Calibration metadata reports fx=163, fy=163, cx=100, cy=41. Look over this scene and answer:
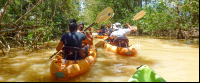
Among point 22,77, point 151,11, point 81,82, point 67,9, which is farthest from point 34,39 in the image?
point 151,11

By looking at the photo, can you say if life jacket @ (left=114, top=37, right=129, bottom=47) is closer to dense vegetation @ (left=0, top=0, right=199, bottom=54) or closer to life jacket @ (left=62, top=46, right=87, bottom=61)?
dense vegetation @ (left=0, top=0, right=199, bottom=54)

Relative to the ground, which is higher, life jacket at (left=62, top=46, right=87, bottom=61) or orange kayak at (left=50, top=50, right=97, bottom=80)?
life jacket at (left=62, top=46, right=87, bottom=61)

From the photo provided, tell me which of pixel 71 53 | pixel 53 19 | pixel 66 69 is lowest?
pixel 66 69

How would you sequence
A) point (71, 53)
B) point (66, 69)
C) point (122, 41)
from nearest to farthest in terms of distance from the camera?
point (66, 69), point (71, 53), point (122, 41)

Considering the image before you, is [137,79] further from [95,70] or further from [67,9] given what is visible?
[67,9]

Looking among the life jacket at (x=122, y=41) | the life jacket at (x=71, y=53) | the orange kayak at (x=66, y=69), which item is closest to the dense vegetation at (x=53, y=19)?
the life jacket at (x=122, y=41)

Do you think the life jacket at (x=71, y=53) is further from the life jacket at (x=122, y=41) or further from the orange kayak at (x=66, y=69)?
the life jacket at (x=122, y=41)

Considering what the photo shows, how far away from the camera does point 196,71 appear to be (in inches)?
152

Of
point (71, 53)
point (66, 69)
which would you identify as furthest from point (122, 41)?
point (66, 69)

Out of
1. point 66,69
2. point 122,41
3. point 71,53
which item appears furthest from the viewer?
point 122,41

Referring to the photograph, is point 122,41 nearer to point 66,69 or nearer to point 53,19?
point 66,69

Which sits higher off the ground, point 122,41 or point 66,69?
point 122,41

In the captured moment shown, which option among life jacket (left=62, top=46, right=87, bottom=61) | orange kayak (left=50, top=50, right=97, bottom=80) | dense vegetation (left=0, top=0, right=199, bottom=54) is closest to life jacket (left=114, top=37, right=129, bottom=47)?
dense vegetation (left=0, top=0, right=199, bottom=54)

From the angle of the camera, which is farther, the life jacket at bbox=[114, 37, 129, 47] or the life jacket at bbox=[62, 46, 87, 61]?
the life jacket at bbox=[114, 37, 129, 47]
